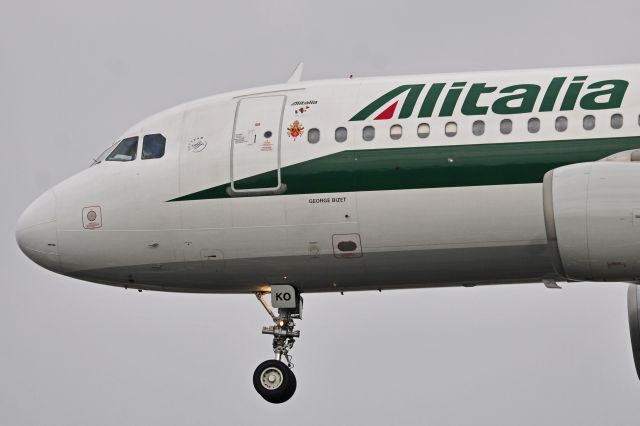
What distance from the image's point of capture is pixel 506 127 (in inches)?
1412

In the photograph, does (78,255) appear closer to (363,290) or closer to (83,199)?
(83,199)

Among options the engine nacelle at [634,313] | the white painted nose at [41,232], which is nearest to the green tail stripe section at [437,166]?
the white painted nose at [41,232]

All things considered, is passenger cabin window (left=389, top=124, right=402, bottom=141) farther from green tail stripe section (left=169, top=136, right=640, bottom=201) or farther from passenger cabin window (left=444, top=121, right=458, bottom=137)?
passenger cabin window (left=444, top=121, right=458, bottom=137)

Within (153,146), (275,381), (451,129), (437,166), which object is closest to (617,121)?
(451,129)

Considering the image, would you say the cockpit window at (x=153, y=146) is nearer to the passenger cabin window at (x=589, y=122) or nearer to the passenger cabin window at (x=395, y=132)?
the passenger cabin window at (x=395, y=132)

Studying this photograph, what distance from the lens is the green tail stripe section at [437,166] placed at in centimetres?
3538

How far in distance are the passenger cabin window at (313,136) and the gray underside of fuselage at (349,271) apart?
82.3 inches

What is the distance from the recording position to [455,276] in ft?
120

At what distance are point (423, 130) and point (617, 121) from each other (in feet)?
11.2

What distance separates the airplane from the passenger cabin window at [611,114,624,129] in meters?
0.02

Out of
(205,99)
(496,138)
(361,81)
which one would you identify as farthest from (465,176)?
(205,99)

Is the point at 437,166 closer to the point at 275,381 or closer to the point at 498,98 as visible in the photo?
the point at 498,98

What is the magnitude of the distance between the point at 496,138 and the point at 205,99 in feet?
20.0

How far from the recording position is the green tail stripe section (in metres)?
35.4
